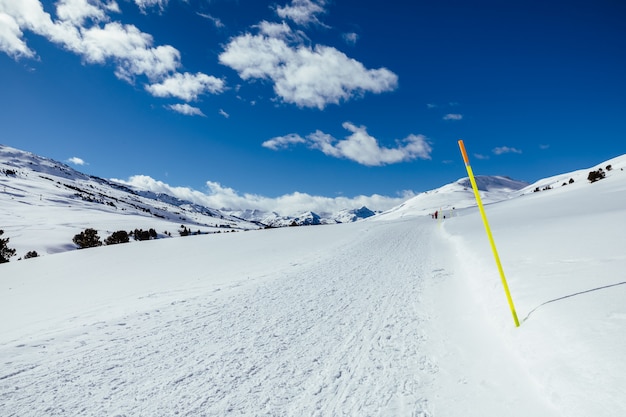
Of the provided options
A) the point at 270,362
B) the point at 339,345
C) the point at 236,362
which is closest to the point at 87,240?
the point at 236,362

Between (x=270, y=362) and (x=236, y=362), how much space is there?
47 centimetres

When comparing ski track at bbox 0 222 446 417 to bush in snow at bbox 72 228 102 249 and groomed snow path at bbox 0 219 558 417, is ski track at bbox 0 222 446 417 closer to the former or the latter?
groomed snow path at bbox 0 219 558 417

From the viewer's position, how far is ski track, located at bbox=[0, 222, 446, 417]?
3385mm

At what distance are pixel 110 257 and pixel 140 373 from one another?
15552 millimetres

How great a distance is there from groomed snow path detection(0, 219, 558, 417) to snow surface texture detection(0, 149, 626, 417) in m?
0.02

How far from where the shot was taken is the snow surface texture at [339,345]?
3.32 metres

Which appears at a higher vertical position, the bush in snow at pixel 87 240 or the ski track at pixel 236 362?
the bush in snow at pixel 87 240

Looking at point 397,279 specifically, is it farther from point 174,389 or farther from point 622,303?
point 174,389

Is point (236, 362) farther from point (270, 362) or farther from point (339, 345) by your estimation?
point (339, 345)

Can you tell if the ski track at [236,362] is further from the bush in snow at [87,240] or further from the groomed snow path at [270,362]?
the bush in snow at [87,240]

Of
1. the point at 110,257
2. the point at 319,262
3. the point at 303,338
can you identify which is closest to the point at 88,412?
the point at 303,338

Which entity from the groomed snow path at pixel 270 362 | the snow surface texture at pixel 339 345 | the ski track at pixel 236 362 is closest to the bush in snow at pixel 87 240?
the snow surface texture at pixel 339 345

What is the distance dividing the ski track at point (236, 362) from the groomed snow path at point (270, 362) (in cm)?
2

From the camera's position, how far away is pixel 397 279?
9.10m
